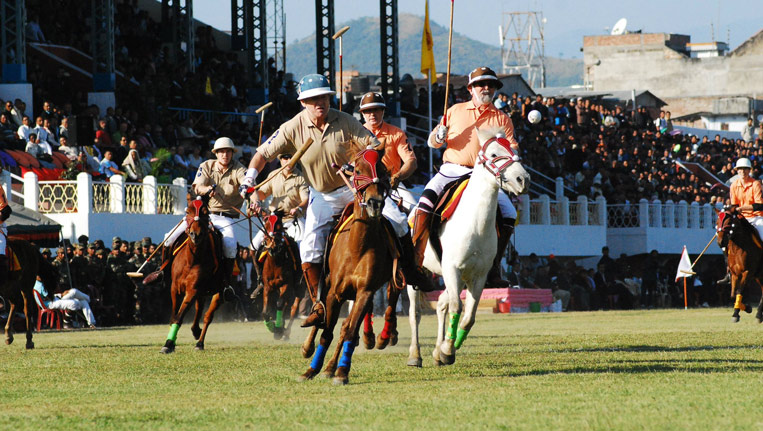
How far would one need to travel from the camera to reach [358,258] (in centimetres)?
1131

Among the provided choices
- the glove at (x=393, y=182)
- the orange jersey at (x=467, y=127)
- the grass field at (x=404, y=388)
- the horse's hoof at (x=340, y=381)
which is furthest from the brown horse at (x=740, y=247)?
the horse's hoof at (x=340, y=381)

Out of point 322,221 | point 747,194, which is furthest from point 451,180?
point 747,194

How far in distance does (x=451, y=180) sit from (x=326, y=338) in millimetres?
3276

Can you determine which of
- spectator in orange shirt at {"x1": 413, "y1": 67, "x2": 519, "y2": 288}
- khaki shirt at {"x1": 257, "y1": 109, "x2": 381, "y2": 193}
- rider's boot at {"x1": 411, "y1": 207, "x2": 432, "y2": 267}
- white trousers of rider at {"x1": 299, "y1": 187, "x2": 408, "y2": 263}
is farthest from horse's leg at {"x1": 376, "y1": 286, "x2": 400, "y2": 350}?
khaki shirt at {"x1": 257, "y1": 109, "x2": 381, "y2": 193}

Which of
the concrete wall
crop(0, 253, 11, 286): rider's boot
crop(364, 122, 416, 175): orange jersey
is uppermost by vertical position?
the concrete wall

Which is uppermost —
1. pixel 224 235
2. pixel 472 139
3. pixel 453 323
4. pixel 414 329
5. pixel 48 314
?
pixel 472 139

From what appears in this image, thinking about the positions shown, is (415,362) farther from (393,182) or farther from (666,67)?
(666,67)

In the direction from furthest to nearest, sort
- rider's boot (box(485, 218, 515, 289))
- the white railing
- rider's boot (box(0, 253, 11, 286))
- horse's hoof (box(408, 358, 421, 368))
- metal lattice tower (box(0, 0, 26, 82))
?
metal lattice tower (box(0, 0, 26, 82)) < the white railing < rider's boot (box(0, 253, 11, 286)) < rider's boot (box(485, 218, 515, 289)) < horse's hoof (box(408, 358, 421, 368))

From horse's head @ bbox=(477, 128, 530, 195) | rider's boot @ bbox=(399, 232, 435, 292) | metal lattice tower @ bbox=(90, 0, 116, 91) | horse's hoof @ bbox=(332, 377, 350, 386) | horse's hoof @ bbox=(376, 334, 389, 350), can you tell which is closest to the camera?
horse's hoof @ bbox=(332, 377, 350, 386)

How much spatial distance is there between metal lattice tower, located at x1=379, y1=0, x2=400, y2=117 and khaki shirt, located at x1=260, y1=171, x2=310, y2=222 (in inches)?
1008

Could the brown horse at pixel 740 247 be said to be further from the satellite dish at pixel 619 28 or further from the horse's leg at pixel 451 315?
the satellite dish at pixel 619 28

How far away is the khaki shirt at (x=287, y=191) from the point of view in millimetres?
19828

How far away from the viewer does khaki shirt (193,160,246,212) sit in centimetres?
1703

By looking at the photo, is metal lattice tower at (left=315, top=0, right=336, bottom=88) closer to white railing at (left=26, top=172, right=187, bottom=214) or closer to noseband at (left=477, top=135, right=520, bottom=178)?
white railing at (left=26, top=172, right=187, bottom=214)
